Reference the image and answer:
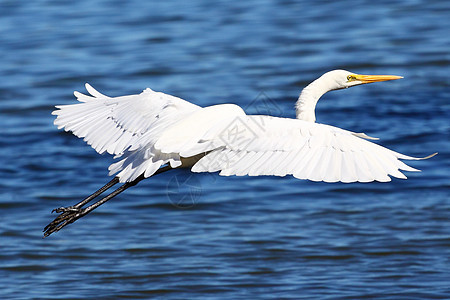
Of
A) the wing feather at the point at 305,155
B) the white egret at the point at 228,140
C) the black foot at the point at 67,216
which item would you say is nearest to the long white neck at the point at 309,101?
the white egret at the point at 228,140

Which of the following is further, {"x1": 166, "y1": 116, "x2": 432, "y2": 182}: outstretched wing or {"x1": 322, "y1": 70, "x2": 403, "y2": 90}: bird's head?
{"x1": 322, "y1": 70, "x2": 403, "y2": 90}: bird's head

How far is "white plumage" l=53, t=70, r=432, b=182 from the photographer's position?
5.60 m

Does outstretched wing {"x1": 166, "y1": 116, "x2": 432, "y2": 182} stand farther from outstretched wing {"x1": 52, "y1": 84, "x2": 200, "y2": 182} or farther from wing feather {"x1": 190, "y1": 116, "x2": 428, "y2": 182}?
outstretched wing {"x1": 52, "y1": 84, "x2": 200, "y2": 182}

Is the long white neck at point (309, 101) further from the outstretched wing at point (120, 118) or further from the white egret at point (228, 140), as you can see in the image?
the outstretched wing at point (120, 118)

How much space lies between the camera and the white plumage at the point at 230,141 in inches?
221

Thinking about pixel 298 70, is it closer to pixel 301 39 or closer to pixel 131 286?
pixel 301 39

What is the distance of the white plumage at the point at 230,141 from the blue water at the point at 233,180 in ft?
6.89

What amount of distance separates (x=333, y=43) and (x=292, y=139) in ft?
34.4

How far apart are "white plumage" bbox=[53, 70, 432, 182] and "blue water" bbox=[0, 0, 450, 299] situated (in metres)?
2.10

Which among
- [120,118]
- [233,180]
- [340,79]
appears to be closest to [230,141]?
[120,118]

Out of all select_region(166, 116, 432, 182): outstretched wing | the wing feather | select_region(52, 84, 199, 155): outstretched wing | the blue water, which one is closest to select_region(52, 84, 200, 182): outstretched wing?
select_region(52, 84, 199, 155): outstretched wing

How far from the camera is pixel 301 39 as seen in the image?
16453 mm

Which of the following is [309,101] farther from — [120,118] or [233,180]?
[233,180]

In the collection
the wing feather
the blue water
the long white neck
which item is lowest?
the blue water
